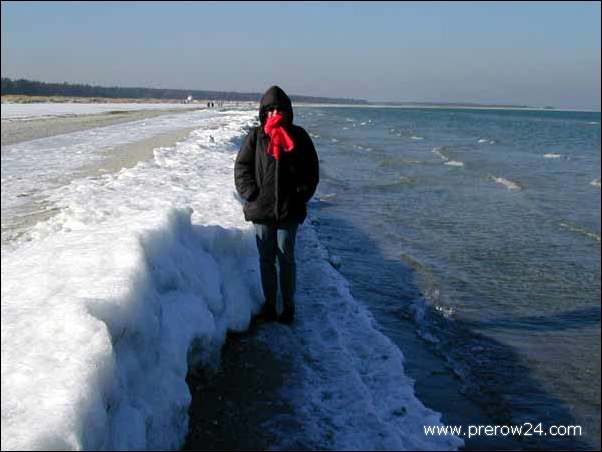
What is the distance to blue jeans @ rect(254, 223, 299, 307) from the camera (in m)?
5.09

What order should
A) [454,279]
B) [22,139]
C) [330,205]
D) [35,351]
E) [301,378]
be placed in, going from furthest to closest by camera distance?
[22,139]
[330,205]
[454,279]
[301,378]
[35,351]

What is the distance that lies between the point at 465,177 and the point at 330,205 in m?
7.97

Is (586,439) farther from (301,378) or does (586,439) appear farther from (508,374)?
(301,378)

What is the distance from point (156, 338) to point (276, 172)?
6.34 feet

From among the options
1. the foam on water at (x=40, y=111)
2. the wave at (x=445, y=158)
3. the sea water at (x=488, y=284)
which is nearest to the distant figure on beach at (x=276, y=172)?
the sea water at (x=488, y=284)

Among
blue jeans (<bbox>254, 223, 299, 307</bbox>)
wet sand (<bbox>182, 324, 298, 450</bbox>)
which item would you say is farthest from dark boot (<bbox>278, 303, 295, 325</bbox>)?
wet sand (<bbox>182, 324, 298, 450</bbox>)

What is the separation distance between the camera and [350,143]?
3359 cm

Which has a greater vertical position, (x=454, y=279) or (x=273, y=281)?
(x=273, y=281)

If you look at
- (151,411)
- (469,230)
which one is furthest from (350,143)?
(151,411)

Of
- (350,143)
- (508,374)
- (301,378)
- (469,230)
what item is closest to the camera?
(301,378)

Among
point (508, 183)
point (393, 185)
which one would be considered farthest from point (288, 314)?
point (508, 183)

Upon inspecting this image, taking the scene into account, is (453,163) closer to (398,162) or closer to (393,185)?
(398,162)

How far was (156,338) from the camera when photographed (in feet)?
11.2

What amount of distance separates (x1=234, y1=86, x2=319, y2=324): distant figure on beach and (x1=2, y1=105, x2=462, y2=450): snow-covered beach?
0.64 meters
